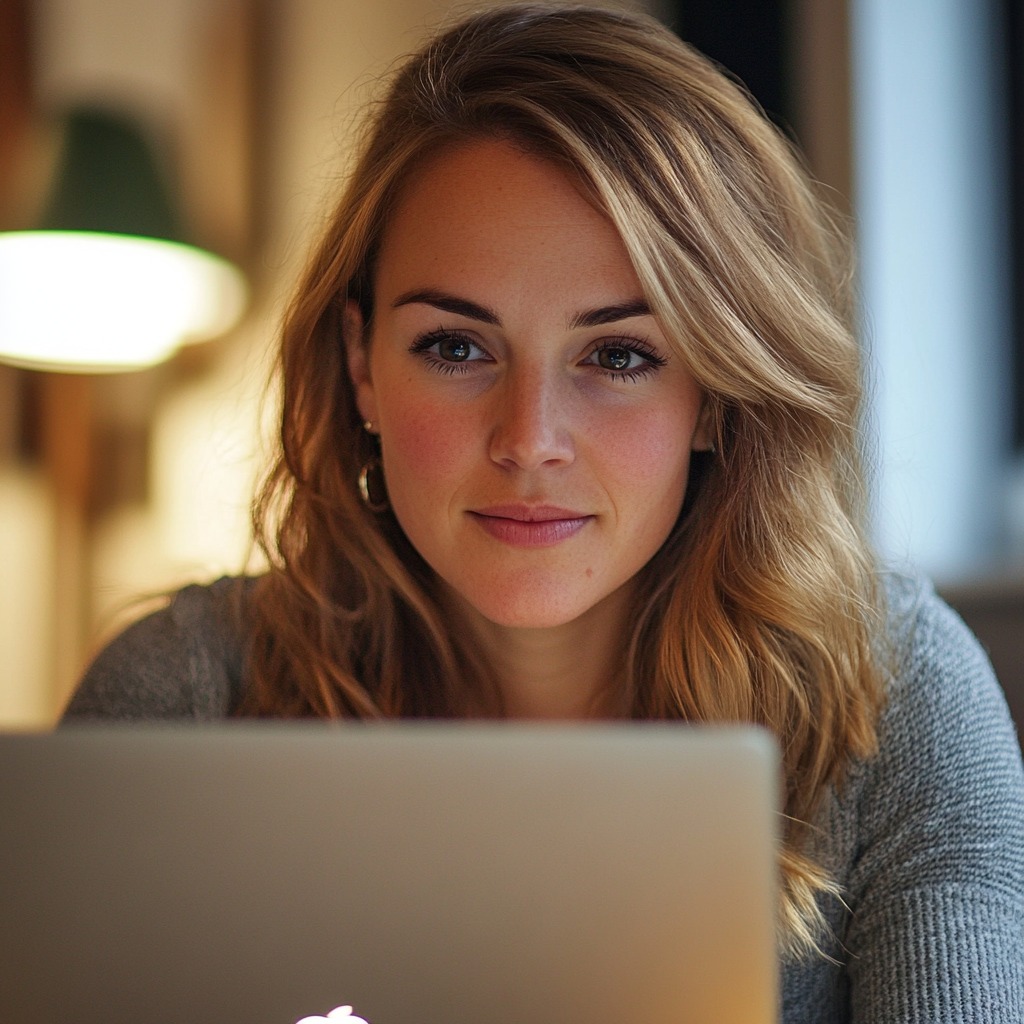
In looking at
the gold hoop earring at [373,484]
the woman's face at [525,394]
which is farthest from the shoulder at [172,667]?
the woman's face at [525,394]

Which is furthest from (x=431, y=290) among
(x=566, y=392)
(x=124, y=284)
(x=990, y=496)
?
(x=990, y=496)

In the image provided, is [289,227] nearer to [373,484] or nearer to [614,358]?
[373,484]

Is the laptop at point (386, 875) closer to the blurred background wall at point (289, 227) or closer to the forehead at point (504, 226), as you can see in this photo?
the forehead at point (504, 226)

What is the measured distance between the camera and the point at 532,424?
1049 mm

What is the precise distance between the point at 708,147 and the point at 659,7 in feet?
5.58

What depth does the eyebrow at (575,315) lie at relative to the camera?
1.07 m

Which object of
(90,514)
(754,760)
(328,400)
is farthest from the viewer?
(90,514)

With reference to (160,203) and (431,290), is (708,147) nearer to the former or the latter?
(431,290)

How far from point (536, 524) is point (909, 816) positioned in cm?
42

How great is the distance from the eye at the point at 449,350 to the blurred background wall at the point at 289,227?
940 millimetres

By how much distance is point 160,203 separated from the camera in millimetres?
2297

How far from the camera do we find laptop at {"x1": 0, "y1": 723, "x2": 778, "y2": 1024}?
0.60 metres

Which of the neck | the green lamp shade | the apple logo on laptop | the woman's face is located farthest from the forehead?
the green lamp shade

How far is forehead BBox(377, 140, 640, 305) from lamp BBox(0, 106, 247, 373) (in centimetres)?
126
